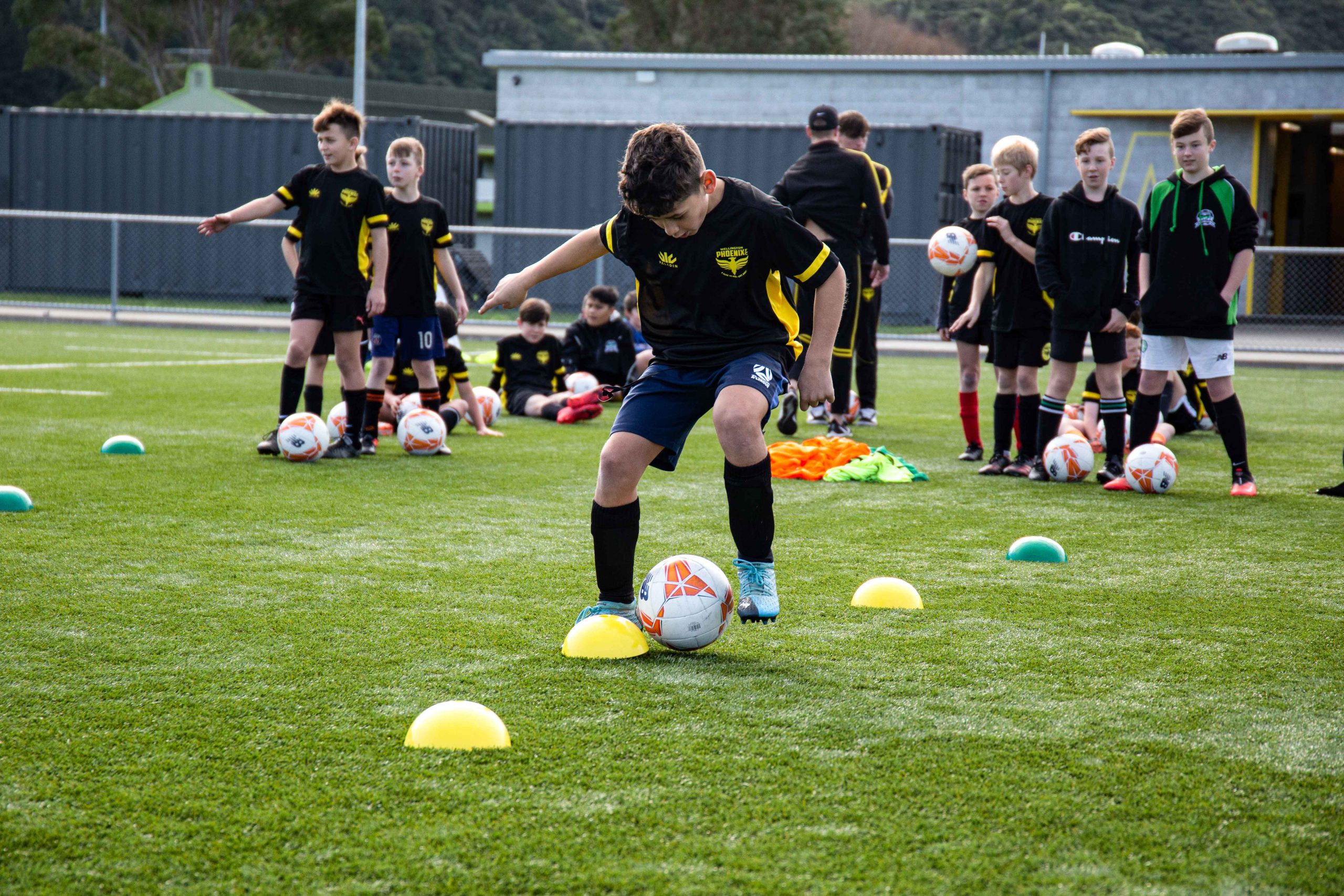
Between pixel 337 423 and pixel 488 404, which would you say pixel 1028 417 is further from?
pixel 337 423

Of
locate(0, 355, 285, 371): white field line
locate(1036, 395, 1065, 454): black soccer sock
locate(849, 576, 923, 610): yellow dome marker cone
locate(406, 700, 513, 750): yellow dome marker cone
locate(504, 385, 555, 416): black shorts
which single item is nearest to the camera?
locate(406, 700, 513, 750): yellow dome marker cone

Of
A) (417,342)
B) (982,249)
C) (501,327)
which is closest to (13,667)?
(417,342)

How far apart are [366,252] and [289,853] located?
6255 millimetres

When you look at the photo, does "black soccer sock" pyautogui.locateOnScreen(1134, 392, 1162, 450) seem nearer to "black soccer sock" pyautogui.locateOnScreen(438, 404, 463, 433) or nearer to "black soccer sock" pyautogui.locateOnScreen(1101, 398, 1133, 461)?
"black soccer sock" pyautogui.locateOnScreen(1101, 398, 1133, 461)

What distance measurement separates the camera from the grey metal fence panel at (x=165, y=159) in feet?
84.4

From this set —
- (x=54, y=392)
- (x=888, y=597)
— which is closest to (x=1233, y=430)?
(x=888, y=597)

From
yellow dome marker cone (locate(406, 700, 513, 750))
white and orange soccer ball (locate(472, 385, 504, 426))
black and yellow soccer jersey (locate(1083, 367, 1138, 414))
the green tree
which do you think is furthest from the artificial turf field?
the green tree

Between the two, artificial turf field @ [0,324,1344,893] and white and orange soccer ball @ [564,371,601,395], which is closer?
artificial turf field @ [0,324,1344,893]

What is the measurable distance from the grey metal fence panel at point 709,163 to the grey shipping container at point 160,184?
1.77 meters

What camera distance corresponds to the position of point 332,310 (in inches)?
328

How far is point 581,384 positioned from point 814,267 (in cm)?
741

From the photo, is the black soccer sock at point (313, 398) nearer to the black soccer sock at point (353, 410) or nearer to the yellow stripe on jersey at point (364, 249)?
the black soccer sock at point (353, 410)

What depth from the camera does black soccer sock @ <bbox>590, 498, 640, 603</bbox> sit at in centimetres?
425

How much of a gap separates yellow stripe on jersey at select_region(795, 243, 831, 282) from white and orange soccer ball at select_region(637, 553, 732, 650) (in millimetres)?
947
